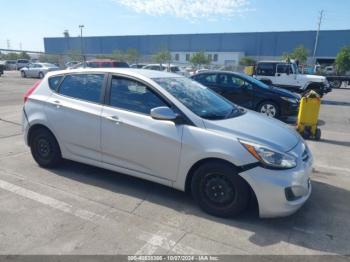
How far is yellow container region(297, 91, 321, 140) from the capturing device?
7.19 m

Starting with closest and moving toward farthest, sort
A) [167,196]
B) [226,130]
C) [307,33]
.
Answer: [226,130], [167,196], [307,33]

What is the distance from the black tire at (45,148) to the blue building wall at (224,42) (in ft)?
216

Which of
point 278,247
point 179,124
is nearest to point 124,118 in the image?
point 179,124

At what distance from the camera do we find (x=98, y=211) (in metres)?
3.55

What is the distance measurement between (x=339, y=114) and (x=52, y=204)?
1146cm

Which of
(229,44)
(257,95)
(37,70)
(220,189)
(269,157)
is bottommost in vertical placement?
(37,70)

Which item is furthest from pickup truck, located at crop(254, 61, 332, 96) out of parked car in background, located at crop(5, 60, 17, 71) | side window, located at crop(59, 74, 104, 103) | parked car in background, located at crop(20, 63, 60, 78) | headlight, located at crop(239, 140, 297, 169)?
parked car in background, located at crop(5, 60, 17, 71)

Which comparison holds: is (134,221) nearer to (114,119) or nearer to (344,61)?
(114,119)

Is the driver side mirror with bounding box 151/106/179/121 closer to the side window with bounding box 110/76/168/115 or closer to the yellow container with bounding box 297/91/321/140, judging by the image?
the side window with bounding box 110/76/168/115

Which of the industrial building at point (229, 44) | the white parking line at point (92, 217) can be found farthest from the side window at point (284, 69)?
the industrial building at point (229, 44)

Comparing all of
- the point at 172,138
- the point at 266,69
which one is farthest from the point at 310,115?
the point at 266,69

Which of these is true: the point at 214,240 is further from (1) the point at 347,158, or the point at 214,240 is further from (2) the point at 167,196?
(1) the point at 347,158

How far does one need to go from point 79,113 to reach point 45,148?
1.03 metres

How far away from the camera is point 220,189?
3383mm
